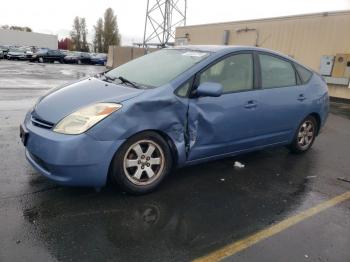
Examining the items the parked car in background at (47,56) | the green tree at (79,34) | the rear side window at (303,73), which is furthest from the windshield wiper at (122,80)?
the green tree at (79,34)

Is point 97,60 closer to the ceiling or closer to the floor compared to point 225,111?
closer to the floor

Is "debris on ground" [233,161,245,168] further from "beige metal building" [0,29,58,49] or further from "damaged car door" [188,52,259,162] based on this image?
"beige metal building" [0,29,58,49]

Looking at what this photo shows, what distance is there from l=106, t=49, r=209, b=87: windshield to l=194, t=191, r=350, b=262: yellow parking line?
6.01ft

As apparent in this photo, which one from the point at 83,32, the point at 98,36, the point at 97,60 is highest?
the point at 83,32

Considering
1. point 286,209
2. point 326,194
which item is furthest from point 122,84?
point 326,194

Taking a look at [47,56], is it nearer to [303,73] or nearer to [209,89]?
[303,73]

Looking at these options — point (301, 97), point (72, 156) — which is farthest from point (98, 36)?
point (72, 156)

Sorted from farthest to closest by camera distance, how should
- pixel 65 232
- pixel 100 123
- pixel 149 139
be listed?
pixel 149 139 < pixel 100 123 < pixel 65 232

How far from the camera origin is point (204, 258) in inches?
108

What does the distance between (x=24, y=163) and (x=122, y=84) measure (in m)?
1.62

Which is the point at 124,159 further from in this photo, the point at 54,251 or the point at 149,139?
the point at 54,251

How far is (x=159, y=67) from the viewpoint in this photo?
438cm

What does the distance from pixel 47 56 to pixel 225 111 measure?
37219 millimetres

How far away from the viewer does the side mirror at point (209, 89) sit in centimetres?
385
